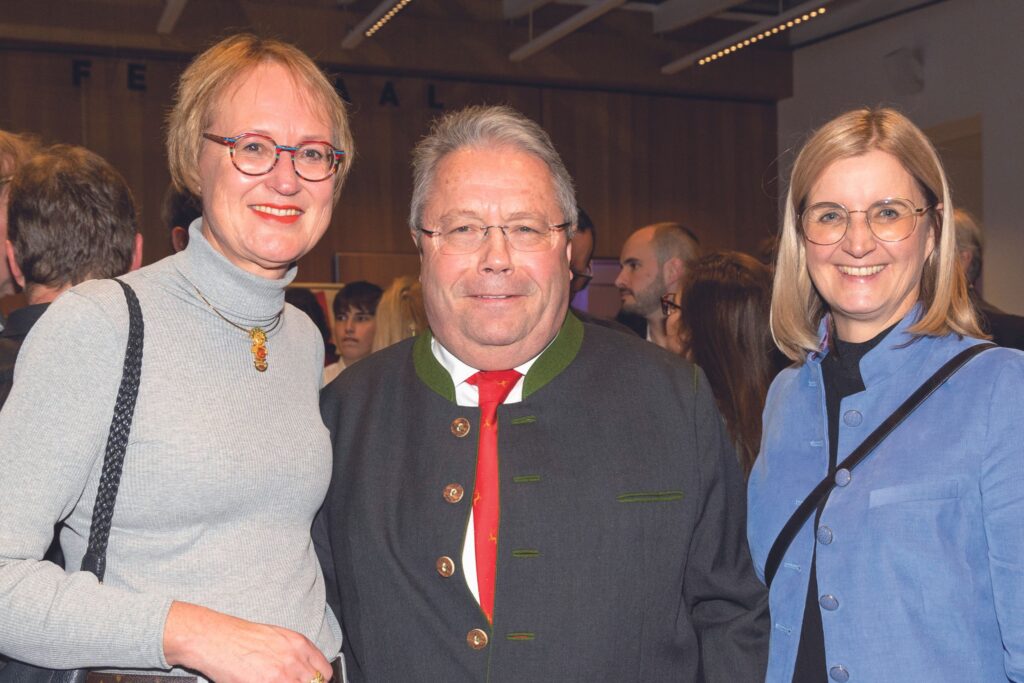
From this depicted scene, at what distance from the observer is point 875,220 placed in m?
2.12

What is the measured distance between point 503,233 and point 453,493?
502mm

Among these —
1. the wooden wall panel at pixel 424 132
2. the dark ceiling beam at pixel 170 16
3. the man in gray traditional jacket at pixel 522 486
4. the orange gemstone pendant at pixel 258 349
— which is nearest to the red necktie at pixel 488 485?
the man in gray traditional jacket at pixel 522 486

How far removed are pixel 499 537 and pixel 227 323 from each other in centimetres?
63

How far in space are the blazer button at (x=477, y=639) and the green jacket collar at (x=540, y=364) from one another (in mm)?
457

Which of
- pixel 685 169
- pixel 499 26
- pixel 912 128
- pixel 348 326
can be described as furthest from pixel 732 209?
pixel 912 128

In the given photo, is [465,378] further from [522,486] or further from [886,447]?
[886,447]

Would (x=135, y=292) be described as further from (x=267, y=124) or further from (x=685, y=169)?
(x=685, y=169)

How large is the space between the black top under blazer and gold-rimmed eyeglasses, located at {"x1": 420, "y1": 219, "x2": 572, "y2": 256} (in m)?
0.22

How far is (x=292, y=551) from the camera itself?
1.89m

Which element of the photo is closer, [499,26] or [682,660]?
[682,660]

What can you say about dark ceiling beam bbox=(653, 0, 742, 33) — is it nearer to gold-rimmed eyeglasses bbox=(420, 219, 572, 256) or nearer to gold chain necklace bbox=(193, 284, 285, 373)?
gold-rimmed eyeglasses bbox=(420, 219, 572, 256)

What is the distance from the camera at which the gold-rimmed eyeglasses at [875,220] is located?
6.88 ft

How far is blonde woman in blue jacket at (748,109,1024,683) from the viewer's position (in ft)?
6.10

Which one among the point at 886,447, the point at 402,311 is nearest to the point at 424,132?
the point at 402,311
